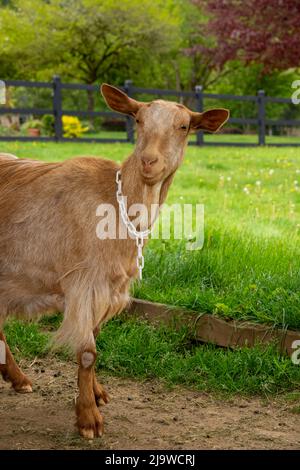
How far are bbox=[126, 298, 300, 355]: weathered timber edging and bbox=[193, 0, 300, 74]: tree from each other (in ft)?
25.0

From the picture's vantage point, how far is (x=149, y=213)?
12.3 feet

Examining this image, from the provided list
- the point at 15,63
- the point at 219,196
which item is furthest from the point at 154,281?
the point at 15,63

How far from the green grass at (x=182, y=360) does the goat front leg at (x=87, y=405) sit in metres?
0.76

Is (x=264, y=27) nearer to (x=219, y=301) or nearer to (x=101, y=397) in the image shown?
(x=219, y=301)

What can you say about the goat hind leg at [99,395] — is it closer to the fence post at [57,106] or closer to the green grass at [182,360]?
the green grass at [182,360]

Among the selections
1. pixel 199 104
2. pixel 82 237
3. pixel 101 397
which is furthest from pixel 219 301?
pixel 199 104

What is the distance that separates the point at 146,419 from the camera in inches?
156

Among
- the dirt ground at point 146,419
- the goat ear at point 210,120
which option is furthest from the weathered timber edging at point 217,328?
the goat ear at point 210,120

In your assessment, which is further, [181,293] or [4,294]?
[181,293]

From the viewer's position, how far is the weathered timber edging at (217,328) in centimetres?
467

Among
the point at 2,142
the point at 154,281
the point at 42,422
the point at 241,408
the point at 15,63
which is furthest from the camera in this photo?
the point at 15,63

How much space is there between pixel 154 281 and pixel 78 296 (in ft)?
6.63

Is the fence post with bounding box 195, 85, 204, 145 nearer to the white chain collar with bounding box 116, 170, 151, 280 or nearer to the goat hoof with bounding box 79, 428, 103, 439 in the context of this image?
the white chain collar with bounding box 116, 170, 151, 280
